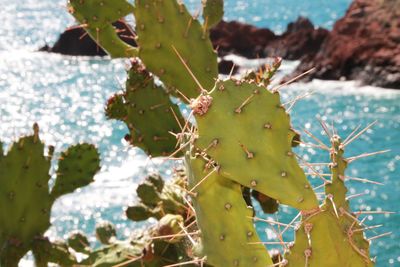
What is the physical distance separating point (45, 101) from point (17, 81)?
2656mm

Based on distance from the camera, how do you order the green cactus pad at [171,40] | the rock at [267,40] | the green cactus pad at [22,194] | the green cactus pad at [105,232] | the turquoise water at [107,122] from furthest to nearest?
the rock at [267,40]
the turquoise water at [107,122]
the green cactus pad at [105,232]
the green cactus pad at [22,194]
the green cactus pad at [171,40]

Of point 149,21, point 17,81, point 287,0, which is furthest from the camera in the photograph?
point 287,0

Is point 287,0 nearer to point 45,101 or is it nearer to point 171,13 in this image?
point 45,101

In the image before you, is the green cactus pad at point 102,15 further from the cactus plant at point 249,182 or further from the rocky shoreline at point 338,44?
the rocky shoreline at point 338,44

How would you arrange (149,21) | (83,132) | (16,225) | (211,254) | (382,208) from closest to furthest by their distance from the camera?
(211,254) → (149,21) → (16,225) → (382,208) → (83,132)

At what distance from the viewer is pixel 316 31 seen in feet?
74.0

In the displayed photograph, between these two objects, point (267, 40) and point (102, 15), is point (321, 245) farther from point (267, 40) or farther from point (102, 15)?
point (267, 40)

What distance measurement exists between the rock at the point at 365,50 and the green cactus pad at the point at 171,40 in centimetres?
1443

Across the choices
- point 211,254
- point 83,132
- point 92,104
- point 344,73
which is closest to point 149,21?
point 211,254

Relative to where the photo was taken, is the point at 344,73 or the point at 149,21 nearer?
the point at 149,21

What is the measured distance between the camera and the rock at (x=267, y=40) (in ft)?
74.0

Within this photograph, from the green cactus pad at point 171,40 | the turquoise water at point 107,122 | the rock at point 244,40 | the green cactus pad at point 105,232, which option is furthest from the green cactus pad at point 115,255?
the rock at point 244,40

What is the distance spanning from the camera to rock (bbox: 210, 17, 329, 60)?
74.0ft

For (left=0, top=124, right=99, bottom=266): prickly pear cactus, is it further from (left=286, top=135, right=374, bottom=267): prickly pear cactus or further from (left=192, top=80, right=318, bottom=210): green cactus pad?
(left=286, top=135, right=374, bottom=267): prickly pear cactus
